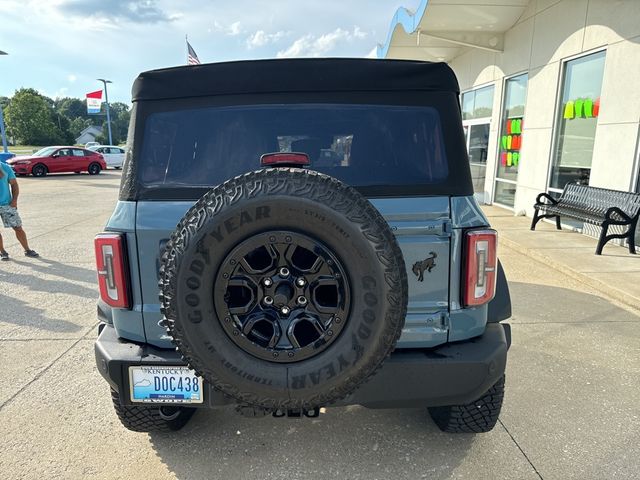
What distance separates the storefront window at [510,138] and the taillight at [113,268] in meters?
9.83

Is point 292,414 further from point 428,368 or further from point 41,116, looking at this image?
point 41,116

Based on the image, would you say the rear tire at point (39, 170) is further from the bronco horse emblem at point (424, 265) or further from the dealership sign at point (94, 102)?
the bronco horse emblem at point (424, 265)

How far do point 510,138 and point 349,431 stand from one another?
32.6 ft

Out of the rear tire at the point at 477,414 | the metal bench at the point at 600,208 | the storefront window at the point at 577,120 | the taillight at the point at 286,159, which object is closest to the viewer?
the taillight at the point at 286,159

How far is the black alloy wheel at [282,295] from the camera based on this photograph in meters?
1.74

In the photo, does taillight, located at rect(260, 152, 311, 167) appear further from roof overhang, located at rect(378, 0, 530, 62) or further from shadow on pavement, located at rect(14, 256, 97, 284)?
roof overhang, located at rect(378, 0, 530, 62)

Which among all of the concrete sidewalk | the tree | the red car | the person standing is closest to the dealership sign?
the tree

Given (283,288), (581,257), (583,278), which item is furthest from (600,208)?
(283,288)

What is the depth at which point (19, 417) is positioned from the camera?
9.04 ft

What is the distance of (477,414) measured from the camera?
2432mm

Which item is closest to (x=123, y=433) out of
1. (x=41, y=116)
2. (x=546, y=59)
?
(x=546, y=59)

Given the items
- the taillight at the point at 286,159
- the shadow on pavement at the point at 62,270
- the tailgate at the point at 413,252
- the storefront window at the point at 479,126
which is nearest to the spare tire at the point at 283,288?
the taillight at the point at 286,159

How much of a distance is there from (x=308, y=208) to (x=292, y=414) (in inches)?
37.3

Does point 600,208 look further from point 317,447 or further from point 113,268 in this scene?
point 113,268
